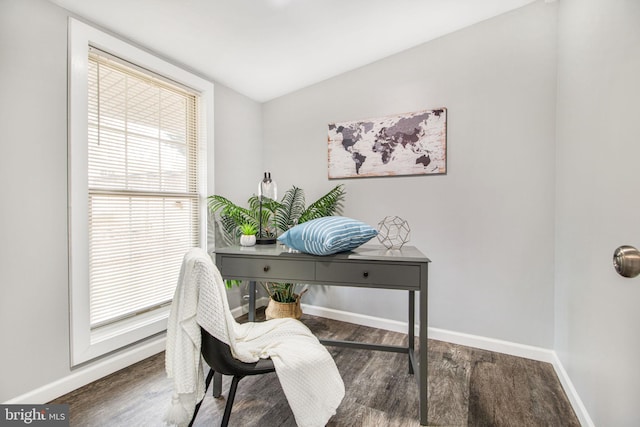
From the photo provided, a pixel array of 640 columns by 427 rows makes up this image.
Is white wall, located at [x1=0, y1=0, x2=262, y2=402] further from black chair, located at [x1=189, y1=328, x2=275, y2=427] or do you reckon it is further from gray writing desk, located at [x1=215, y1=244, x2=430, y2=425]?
black chair, located at [x1=189, y1=328, x2=275, y2=427]

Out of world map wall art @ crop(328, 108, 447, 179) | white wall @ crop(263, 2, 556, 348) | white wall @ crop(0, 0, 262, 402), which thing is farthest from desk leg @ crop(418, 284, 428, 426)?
white wall @ crop(0, 0, 262, 402)

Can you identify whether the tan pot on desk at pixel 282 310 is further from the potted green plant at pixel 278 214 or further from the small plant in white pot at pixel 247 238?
the small plant in white pot at pixel 247 238

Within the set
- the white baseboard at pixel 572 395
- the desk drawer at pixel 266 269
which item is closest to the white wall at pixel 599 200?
the white baseboard at pixel 572 395

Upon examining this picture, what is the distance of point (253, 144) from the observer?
3.13 m

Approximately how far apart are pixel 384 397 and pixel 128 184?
2.17 meters

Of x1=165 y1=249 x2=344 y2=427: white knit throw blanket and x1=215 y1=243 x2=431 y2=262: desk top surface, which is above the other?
x1=215 y1=243 x2=431 y2=262: desk top surface

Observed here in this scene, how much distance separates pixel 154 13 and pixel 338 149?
1.69 m

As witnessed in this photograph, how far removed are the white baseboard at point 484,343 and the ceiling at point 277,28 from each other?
7.67 feet

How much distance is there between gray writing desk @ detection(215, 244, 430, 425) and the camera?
4.87 feet

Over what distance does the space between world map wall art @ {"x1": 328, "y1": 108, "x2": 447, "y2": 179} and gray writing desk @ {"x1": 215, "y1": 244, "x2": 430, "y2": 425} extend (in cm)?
102

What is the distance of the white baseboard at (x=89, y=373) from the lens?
157 cm

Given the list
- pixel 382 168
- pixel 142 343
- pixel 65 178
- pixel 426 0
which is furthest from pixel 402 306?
pixel 65 178

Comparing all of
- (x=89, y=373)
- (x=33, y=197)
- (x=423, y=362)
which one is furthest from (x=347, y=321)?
(x=33, y=197)

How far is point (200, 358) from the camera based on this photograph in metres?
1.17
